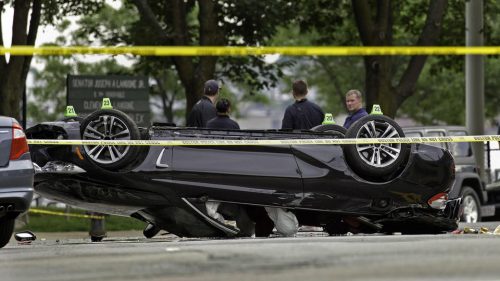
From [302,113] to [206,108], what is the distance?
104cm

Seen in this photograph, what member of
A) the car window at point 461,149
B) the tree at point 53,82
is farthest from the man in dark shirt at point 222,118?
the tree at point 53,82

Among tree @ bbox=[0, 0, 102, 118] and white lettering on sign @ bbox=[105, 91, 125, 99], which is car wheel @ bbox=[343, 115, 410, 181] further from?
tree @ bbox=[0, 0, 102, 118]

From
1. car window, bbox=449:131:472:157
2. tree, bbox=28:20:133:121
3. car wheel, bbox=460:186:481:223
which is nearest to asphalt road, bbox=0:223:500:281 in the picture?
car wheel, bbox=460:186:481:223

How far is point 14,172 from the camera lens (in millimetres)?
10570

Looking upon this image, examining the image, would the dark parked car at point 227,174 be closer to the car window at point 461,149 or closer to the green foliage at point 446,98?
the car window at point 461,149

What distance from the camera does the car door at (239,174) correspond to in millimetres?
11742

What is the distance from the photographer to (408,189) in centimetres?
1245

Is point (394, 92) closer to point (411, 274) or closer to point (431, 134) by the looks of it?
point (431, 134)

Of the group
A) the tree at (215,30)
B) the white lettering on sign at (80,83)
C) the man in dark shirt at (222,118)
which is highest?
the tree at (215,30)

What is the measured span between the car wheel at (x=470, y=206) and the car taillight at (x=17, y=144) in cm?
1093

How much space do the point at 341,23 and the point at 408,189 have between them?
1784 centimetres

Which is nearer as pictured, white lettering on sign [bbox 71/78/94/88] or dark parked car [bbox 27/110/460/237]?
dark parked car [bbox 27/110/460/237]

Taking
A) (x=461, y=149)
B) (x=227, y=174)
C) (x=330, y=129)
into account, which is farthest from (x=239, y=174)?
(x=461, y=149)

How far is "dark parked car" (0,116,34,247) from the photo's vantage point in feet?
34.4
